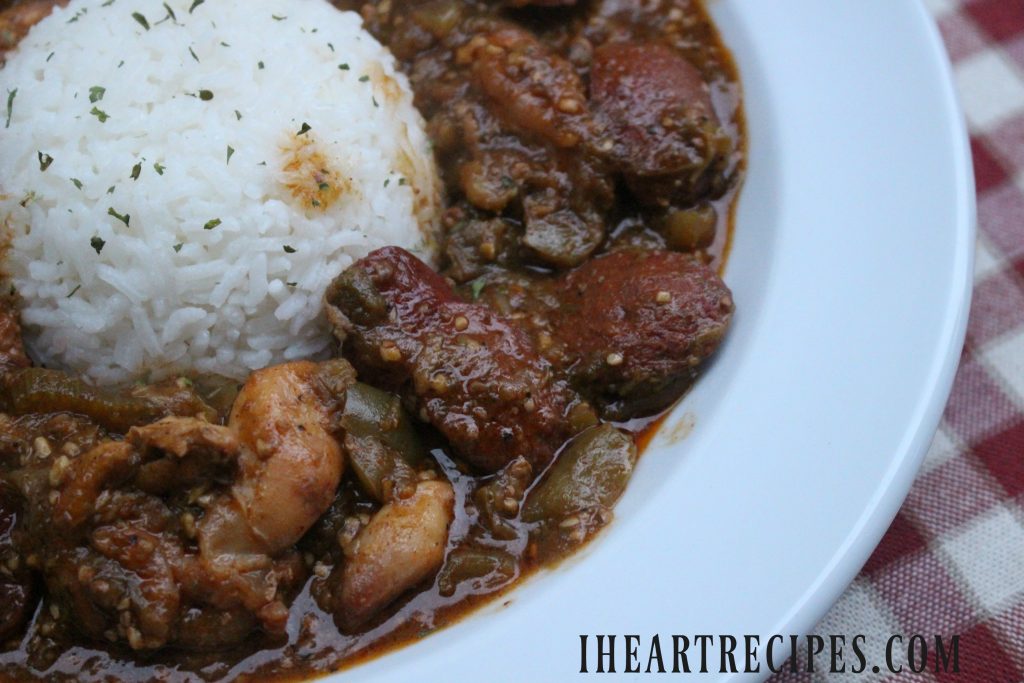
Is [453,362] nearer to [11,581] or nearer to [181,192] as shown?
[181,192]

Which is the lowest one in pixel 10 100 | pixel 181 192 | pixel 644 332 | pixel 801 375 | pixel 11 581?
pixel 801 375

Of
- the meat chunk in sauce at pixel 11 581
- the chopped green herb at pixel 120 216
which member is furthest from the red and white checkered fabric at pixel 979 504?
the chopped green herb at pixel 120 216

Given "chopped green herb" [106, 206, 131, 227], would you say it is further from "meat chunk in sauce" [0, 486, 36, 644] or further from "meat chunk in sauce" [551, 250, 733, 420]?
"meat chunk in sauce" [551, 250, 733, 420]

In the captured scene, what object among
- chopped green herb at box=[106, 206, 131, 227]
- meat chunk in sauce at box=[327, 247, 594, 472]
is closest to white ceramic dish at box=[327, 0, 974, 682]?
meat chunk in sauce at box=[327, 247, 594, 472]

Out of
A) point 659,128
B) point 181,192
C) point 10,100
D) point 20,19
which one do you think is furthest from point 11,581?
point 659,128

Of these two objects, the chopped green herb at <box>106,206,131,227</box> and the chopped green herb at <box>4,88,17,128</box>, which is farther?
the chopped green herb at <box>4,88,17,128</box>

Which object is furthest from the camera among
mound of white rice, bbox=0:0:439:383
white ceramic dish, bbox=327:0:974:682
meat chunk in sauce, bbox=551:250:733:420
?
mound of white rice, bbox=0:0:439:383

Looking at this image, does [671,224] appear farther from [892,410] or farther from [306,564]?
[306,564]

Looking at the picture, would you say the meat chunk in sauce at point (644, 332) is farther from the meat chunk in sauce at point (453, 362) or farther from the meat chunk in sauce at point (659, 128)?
the meat chunk in sauce at point (659, 128)
